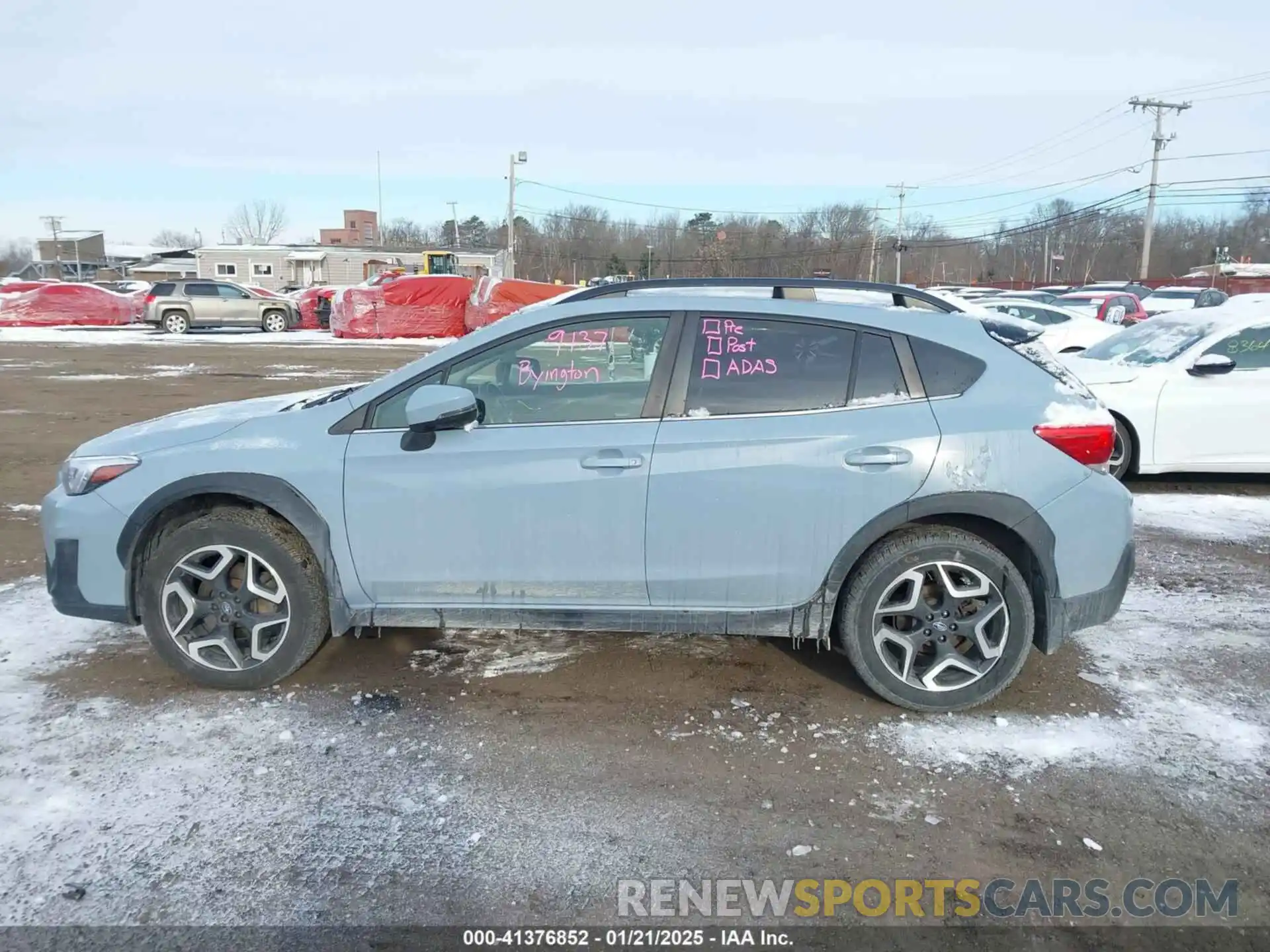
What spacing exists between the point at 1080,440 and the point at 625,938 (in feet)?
8.33

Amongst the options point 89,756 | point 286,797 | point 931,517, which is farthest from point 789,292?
point 89,756

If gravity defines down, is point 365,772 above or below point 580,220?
below

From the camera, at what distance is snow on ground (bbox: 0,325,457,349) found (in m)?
25.4

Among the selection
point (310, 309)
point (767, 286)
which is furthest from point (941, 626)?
point (310, 309)

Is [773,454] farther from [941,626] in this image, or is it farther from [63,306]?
[63,306]

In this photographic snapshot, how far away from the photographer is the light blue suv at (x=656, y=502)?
11.7ft

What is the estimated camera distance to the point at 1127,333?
8930mm

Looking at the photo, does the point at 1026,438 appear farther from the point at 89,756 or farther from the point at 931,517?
the point at 89,756

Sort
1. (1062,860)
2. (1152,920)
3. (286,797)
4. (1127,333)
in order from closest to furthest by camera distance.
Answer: (1152,920)
(1062,860)
(286,797)
(1127,333)

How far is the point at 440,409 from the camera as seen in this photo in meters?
3.54

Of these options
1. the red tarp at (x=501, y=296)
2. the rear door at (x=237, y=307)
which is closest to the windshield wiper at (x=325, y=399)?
the red tarp at (x=501, y=296)

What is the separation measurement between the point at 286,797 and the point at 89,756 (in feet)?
2.83

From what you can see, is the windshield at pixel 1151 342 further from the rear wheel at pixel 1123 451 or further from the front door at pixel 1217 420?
the rear wheel at pixel 1123 451

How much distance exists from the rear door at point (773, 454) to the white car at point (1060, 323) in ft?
37.8
